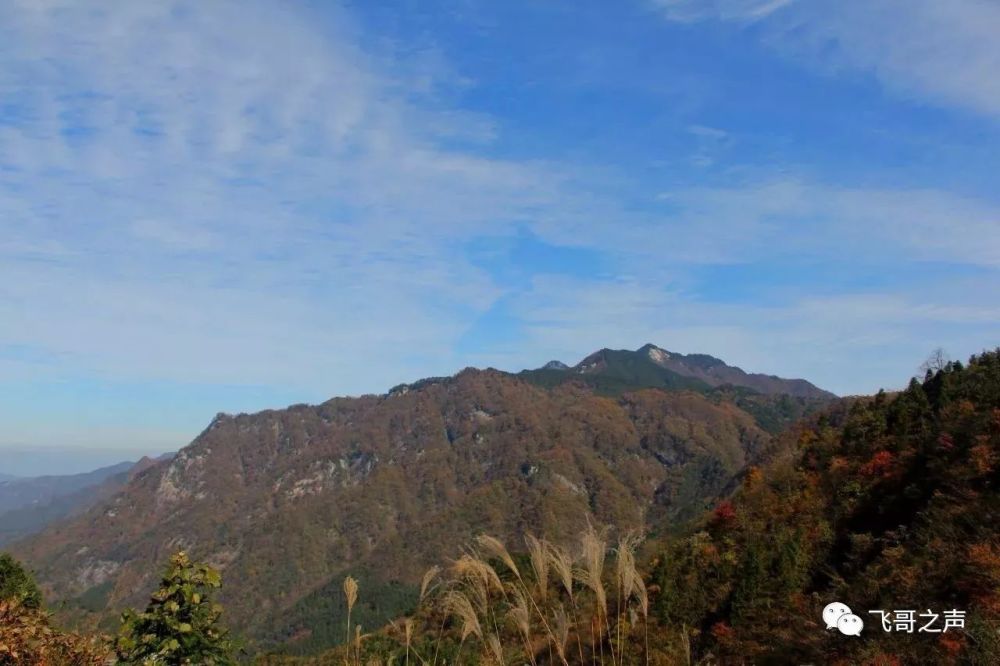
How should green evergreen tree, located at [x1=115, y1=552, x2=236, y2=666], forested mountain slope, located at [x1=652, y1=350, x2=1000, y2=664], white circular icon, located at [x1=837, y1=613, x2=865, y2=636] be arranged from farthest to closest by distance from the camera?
forested mountain slope, located at [x1=652, y1=350, x2=1000, y2=664], white circular icon, located at [x1=837, y1=613, x2=865, y2=636], green evergreen tree, located at [x1=115, y1=552, x2=236, y2=666]

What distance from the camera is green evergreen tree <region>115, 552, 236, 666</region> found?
18.4 feet

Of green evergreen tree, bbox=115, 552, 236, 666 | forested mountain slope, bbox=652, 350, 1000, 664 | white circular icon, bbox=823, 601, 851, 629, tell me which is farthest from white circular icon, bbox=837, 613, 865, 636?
green evergreen tree, bbox=115, 552, 236, 666

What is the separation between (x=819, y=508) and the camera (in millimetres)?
18578

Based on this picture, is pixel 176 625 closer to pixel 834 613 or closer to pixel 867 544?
pixel 834 613

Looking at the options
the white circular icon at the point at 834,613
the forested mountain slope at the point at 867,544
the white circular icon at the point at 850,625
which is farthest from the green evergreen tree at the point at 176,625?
the white circular icon at the point at 834,613

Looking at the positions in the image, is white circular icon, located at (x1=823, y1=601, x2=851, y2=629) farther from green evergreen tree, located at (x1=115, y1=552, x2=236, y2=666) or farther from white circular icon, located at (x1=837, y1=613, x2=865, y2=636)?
green evergreen tree, located at (x1=115, y1=552, x2=236, y2=666)

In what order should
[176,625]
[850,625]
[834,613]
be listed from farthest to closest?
1. [834,613]
2. [850,625]
3. [176,625]

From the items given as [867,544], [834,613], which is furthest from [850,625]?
[867,544]

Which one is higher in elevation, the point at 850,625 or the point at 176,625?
the point at 176,625

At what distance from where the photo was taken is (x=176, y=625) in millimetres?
5609

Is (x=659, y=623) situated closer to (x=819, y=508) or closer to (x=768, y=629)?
(x=768, y=629)

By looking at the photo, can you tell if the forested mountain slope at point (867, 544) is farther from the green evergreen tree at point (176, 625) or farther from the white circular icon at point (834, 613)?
the green evergreen tree at point (176, 625)

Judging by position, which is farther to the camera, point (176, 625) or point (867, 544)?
point (867, 544)

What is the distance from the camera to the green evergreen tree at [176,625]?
5621mm
